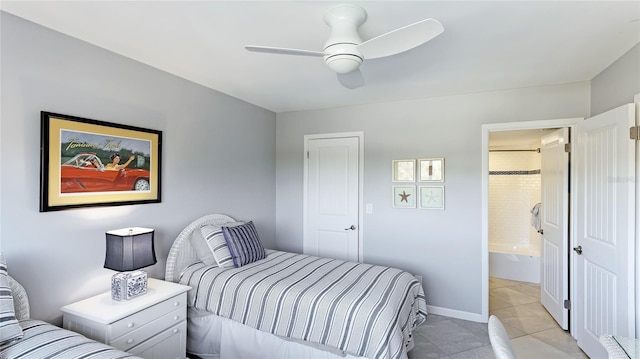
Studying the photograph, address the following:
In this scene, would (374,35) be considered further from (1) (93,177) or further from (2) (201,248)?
(2) (201,248)

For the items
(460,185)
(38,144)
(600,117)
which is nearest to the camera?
(38,144)

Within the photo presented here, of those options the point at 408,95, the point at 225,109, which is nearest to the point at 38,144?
the point at 225,109

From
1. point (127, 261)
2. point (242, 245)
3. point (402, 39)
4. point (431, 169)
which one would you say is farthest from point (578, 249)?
point (127, 261)

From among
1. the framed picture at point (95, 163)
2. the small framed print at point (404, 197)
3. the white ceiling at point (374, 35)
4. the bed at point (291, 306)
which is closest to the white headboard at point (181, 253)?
the bed at point (291, 306)

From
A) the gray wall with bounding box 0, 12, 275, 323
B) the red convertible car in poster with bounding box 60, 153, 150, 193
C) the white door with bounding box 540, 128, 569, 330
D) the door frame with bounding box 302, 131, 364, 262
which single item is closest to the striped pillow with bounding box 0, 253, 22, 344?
the gray wall with bounding box 0, 12, 275, 323

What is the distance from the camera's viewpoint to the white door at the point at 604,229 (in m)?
2.11

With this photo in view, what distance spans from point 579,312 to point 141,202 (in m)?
3.88

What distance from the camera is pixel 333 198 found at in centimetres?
403

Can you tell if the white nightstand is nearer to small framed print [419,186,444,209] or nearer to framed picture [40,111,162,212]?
framed picture [40,111,162,212]

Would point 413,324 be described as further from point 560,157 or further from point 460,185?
point 560,157

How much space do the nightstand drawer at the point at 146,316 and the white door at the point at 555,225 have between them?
3.49 meters

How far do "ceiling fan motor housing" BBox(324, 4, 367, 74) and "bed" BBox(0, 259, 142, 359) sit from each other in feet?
5.88

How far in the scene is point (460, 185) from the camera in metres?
3.38

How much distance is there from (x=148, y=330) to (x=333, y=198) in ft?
8.12
